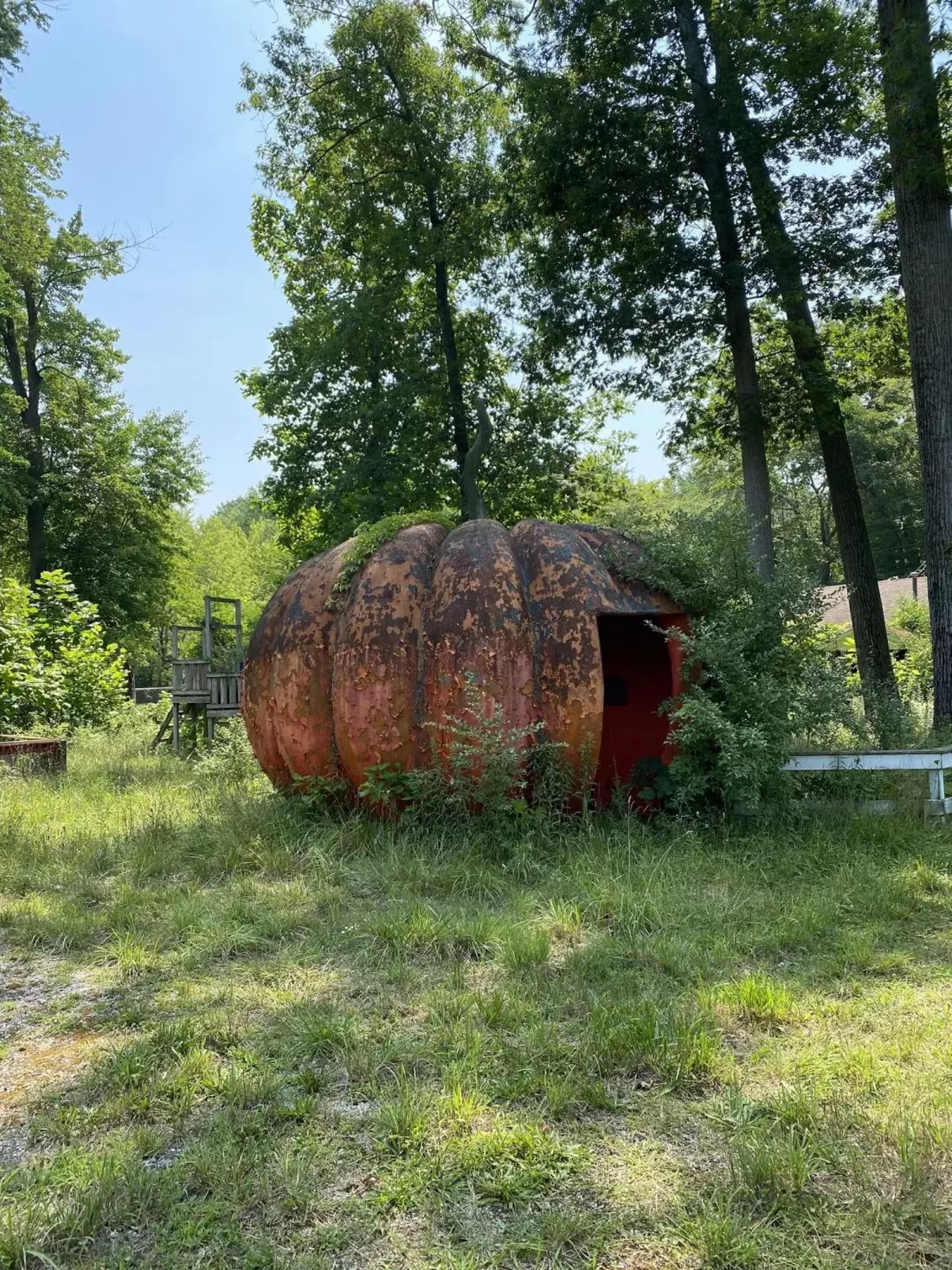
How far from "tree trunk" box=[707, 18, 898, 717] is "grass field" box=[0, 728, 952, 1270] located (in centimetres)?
620

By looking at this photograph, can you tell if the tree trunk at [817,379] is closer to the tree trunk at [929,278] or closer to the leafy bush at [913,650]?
the leafy bush at [913,650]

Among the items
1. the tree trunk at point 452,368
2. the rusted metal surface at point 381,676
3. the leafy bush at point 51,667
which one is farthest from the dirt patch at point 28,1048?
the tree trunk at point 452,368

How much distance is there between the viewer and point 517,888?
5.02 meters

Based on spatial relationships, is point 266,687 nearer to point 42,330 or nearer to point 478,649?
point 478,649

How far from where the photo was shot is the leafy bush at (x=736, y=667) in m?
5.93

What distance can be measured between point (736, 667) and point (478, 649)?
1824 millimetres

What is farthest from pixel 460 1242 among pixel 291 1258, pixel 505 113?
pixel 505 113

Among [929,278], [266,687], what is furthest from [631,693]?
[929,278]

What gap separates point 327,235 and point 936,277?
14507 mm

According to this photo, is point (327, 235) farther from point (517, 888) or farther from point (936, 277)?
point (517, 888)

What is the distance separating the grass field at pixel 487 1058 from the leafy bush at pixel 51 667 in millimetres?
8666

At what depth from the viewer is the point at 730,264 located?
1170 centimetres

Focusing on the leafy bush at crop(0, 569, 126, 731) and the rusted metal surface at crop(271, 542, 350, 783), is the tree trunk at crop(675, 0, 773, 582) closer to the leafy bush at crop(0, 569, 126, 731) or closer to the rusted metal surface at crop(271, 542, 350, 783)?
the rusted metal surface at crop(271, 542, 350, 783)

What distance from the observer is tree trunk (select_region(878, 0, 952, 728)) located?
807cm
